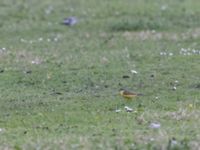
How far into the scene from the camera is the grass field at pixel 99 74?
898 cm

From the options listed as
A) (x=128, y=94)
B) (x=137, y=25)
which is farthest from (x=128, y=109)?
(x=137, y=25)

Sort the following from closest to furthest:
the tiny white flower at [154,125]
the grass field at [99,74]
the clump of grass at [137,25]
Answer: the grass field at [99,74] → the tiny white flower at [154,125] → the clump of grass at [137,25]

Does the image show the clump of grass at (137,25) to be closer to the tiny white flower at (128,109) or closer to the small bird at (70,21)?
the small bird at (70,21)

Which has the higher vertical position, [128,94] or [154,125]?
[154,125]

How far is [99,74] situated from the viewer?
41.4ft

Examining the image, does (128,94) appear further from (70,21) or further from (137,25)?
(70,21)

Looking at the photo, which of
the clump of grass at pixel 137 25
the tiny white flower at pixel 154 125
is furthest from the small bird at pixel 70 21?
the tiny white flower at pixel 154 125

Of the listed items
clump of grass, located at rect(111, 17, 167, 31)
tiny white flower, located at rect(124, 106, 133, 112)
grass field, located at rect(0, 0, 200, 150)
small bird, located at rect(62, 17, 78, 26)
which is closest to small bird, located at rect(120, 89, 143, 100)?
grass field, located at rect(0, 0, 200, 150)

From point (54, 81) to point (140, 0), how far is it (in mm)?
8035

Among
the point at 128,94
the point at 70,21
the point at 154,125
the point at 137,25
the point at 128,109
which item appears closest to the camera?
the point at 154,125

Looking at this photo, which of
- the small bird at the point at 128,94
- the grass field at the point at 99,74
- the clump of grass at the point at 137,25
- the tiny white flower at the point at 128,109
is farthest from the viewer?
the clump of grass at the point at 137,25

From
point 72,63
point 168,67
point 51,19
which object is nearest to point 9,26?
point 51,19

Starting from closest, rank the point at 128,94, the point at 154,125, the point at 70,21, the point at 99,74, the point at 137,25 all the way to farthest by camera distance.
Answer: the point at 154,125
the point at 128,94
the point at 99,74
the point at 137,25
the point at 70,21

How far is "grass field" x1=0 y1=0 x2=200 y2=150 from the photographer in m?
8.98
